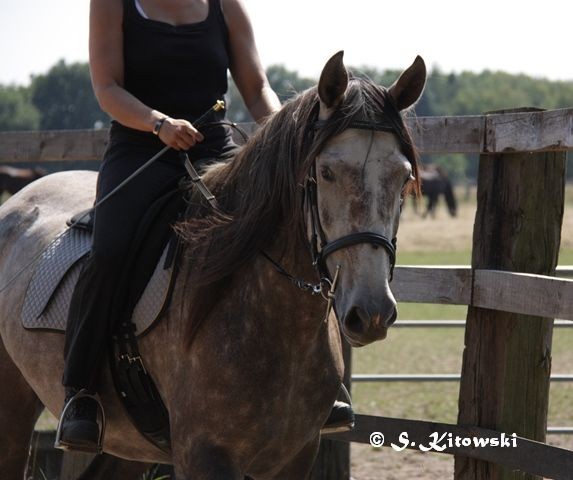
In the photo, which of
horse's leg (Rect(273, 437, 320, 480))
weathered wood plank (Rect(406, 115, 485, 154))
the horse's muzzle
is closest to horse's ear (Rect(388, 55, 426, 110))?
the horse's muzzle

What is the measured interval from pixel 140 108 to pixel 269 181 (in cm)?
78

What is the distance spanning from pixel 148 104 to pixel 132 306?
37.9 inches

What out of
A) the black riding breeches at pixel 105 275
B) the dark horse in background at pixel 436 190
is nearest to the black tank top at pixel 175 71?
the black riding breeches at pixel 105 275

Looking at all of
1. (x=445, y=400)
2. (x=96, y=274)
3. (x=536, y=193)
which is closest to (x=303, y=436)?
(x=96, y=274)

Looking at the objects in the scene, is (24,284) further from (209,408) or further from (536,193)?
(536,193)

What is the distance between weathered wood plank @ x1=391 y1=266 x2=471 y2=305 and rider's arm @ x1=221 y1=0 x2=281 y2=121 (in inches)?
47.6

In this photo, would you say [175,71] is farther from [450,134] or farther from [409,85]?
[450,134]

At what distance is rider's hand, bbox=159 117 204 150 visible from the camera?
4055 millimetres

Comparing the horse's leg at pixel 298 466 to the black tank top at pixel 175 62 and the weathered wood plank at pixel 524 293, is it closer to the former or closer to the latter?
the weathered wood plank at pixel 524 293

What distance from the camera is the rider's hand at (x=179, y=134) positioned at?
13.3ft

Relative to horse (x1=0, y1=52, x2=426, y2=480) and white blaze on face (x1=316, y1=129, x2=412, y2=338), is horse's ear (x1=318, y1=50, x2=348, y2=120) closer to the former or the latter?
horse (x1=0, y1=52, x2=426, y2=480)

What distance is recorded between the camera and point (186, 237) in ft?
13.1

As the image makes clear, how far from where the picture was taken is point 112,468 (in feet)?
16.8

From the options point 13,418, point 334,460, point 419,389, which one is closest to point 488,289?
point 334,460
